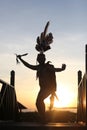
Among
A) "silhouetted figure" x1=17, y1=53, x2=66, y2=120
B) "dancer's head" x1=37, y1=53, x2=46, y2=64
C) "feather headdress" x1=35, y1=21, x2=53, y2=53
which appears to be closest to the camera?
"silhouetted figure" x1=17, y1=53, x2=66, y2=120

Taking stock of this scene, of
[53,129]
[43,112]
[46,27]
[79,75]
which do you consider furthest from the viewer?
[79,75]

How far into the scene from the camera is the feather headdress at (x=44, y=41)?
32.0ft

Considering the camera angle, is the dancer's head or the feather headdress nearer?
the dancer's head

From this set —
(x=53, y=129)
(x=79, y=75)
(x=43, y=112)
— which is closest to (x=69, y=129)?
(x=53, y=129)

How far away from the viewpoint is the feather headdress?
32.0ft

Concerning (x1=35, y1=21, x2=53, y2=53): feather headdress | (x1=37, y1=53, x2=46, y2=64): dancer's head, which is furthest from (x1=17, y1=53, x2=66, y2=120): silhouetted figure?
(x1=35, y1=21, x2=53, y2=53): feather headdress

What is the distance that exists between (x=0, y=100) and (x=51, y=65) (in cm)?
152

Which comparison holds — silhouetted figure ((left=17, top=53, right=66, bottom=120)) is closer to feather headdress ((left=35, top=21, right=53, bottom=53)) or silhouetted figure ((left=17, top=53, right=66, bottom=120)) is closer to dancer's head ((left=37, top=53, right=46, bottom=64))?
dancer's head ((left=37, top=53, right=46, bottom=64))

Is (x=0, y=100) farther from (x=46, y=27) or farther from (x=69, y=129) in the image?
(x=69, y=129)

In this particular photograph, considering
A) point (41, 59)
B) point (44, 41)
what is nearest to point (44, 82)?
point (41, 59)

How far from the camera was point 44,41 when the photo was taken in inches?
387

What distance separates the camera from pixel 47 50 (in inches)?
386

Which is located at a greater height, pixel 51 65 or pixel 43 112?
pixel 51 65

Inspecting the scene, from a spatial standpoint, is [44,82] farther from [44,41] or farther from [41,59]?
[44,41]
